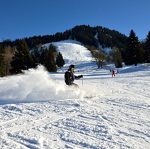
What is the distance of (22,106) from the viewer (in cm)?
1056

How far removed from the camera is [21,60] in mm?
47844

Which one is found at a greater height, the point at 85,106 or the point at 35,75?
the point at 35,75

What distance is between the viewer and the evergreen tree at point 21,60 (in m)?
47.7

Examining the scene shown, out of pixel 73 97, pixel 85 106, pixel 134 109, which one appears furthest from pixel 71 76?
pixel 134 109

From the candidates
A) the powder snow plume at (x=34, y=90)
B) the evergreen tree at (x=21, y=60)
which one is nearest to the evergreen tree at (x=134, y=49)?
the evergreen tree at (x=21, y=60)

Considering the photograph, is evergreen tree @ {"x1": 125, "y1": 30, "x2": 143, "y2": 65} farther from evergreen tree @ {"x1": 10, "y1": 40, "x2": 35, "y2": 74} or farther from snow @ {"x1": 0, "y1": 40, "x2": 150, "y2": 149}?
snow @ {"x1": 0, "y1": 40, "x2": 150, "y2": 149}

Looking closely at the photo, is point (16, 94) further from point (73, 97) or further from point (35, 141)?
point (35, 141)

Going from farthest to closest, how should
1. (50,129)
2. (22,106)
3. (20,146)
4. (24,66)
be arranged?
(24,66), (22,106), (50,129), (20,146)

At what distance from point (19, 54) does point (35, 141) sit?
44.2 m

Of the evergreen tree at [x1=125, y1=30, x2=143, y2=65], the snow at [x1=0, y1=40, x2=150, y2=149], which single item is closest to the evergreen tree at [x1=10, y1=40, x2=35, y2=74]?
the evergreen tree at [x1=125, y1=30, x2=143, y2=65]

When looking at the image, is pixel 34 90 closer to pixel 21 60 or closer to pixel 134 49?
pixel 21 60

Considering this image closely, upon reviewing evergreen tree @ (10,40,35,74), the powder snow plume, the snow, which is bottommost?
the snow

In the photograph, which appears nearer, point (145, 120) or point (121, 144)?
point (121, 144)

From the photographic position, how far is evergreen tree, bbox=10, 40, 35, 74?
47.7 meters
